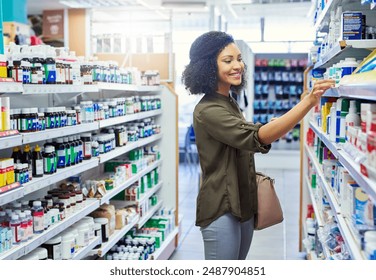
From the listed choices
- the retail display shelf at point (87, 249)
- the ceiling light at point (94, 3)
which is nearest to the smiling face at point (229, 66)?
the retail display shelf at point (87, 249)

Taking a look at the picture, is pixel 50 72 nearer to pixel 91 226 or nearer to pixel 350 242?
pixel 91 226

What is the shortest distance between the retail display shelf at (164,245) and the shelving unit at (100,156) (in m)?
0.15

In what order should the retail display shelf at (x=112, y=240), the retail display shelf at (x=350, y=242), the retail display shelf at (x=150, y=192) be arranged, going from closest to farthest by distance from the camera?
the retail display shelf at (x=350, y=242) < the retail display shelf at (x=112, y=240) < the retail display shelf at (x=150, y=192)

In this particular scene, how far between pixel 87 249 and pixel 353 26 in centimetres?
229

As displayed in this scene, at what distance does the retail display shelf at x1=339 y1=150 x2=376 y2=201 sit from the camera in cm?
147

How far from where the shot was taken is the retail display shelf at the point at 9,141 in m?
2.43

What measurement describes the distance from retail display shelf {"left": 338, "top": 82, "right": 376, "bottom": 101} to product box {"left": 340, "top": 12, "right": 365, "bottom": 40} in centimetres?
61

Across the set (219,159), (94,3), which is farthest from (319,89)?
(94,3)

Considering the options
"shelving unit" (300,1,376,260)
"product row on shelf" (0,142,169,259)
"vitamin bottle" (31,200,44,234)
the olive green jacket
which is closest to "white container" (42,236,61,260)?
"product row on shelf" (0,142,169,259)

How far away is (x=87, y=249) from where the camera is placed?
3.58 m

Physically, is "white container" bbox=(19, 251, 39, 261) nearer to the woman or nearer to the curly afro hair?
the woman

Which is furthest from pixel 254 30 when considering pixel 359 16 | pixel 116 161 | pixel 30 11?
pixel 359 16

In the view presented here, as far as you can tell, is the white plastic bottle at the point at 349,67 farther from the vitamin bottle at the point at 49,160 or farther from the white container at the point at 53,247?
the white container at the point at 53,247
